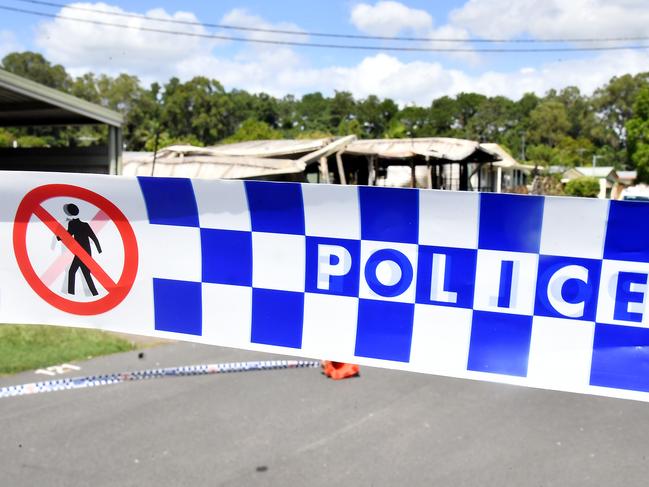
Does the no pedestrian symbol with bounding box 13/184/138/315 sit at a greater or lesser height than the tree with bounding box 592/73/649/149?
lesser

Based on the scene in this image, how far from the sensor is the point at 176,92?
296ft

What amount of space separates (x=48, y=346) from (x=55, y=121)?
9.37 metres

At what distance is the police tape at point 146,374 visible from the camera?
18.4 feet

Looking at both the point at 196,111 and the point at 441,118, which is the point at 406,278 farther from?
the point at 196,111

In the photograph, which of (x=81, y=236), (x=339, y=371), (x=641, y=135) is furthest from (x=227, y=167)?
(x=641, y=135)

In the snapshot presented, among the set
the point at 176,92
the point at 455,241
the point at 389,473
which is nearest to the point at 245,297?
the point at 455,241

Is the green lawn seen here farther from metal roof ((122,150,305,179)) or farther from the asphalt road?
metal roof ((122,150,305,179))

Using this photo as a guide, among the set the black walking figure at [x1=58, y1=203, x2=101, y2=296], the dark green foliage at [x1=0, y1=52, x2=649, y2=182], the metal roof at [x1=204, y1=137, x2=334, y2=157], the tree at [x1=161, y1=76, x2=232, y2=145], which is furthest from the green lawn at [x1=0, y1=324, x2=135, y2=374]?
the tree at [x1=161, y1=76, x2=232, y2=145]

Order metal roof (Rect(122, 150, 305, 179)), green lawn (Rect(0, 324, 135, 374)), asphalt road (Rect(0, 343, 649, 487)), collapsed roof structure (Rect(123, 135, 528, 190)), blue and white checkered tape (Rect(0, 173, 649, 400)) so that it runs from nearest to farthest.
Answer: blue and white checkered tape (Rect(0, 173, 649, 400)) < asphalt road (Rect(0, 343, 649, 487)) < green lawn (Rect(0, 324, 135, 374)) < metal roof (Rect(122, 150, 305, 179)) < collapsed roof structure (Rect(123, 135, 528, 190))

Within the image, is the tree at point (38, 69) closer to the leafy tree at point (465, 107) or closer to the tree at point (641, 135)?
the leafy tree at point (465, 107)

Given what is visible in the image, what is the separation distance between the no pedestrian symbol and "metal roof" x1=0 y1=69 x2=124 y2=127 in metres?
8.27

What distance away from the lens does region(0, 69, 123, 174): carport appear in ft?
37.3

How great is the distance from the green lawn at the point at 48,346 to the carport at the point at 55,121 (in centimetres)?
462

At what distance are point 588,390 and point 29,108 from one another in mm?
13423
